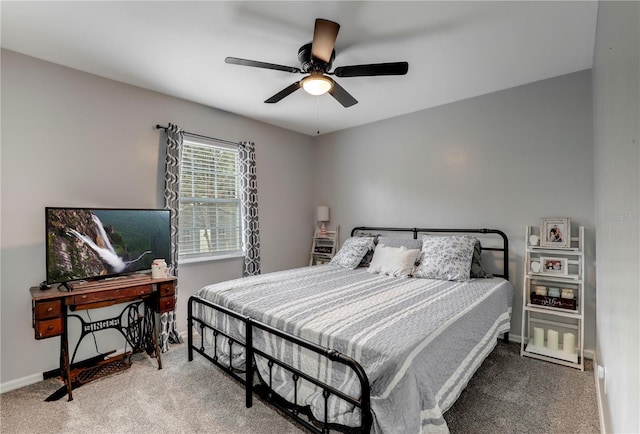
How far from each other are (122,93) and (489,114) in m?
3.77

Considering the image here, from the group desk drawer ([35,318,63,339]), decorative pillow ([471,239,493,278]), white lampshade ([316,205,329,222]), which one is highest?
white lampshade ([316,205,329,222])

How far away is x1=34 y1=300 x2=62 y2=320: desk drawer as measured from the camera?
2.13 metres

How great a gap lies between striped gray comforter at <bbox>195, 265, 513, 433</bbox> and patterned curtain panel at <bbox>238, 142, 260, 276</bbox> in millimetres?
1013

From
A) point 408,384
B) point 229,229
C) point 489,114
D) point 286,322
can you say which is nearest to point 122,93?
point 229,229

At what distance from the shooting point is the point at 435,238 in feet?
11.0

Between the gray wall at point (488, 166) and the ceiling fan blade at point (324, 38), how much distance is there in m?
2.12

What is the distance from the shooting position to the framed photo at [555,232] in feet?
9.05

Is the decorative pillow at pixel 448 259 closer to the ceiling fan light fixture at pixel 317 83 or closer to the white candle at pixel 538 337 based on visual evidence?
the white candle at pixel 538 337

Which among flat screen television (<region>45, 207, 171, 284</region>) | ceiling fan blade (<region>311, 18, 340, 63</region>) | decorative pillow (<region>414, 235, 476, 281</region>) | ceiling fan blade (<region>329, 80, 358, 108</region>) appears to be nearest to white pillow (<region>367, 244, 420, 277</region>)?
decorative pillow (<region>414, 235, 476, 281</region>)

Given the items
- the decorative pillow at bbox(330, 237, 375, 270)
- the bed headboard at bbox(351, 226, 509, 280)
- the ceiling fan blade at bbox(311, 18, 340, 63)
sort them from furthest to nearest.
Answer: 1. the decorative pillow at bbox(330, 237, 375, 270)
2. the bed headboard at bbox(351, 226, 509, 280)
3. the ceiling fan blade at bbox(311, 18, 340, 63)

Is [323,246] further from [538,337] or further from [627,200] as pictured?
[627,200]

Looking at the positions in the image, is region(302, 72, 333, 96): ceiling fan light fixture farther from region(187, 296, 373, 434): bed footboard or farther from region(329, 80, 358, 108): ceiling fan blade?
region(187, 296, 373, 434): bed footboard

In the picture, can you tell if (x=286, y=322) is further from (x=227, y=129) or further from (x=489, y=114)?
(x=489, y=114)

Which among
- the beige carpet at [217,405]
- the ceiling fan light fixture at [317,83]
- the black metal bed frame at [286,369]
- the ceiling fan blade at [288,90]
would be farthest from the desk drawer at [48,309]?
the ceiling fan light fixture at [317,83]
